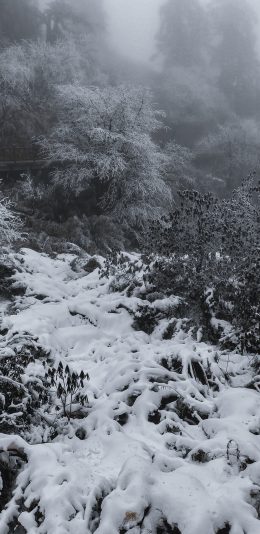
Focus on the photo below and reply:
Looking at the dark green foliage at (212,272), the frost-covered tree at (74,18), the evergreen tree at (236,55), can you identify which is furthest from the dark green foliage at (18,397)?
the evergreen tree at (236,55)

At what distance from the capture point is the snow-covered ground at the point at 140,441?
2416mm

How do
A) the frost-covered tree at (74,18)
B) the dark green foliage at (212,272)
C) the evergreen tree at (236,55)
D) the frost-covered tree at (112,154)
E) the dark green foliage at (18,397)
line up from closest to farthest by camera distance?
1. the dark green foliage at (18,397)
2. the dark green foliage at (212,272)
3. the frost-covered tree at (112,154)
4. the frost-covered tree at (74,18)
5. the evergreen tree at (236,55)

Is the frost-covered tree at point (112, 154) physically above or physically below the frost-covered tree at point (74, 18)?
below

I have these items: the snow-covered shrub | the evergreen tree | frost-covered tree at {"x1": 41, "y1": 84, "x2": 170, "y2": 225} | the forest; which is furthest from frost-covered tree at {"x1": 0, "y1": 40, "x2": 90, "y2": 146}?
the evergreen tree

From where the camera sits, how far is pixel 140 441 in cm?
329

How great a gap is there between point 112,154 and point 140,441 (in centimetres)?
1550

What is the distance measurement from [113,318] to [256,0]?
196 ft

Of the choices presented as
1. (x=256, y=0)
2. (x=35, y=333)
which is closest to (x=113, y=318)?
(x=35, y=333)

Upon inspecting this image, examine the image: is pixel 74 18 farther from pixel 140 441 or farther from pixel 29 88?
pixel 140 441

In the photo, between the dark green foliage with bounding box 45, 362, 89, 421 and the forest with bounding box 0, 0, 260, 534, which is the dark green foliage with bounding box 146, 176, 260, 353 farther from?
the dark green foliage with bounding box 45, 362, 89, 421

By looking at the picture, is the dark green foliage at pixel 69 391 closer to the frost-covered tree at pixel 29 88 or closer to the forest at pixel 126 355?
the forest at pixel 126 355

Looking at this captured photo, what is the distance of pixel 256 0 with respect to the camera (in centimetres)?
5066

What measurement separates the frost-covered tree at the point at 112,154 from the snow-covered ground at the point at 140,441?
11949 millimetres

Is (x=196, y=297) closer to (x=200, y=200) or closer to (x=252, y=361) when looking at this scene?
(x=252, y=361)
